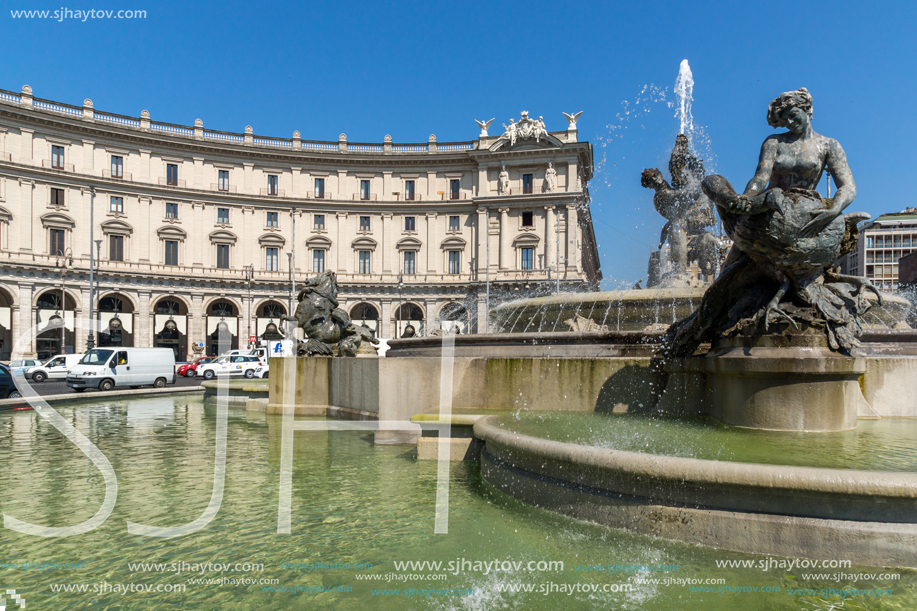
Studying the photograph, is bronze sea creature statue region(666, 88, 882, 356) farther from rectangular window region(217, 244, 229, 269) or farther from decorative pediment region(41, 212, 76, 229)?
decorative pediment region(41, 212, 76, 229)

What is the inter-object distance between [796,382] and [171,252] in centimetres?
5918

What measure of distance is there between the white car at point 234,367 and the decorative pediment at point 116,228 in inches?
1132

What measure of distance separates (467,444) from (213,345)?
2192 inches

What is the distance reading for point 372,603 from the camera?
2.76 meters

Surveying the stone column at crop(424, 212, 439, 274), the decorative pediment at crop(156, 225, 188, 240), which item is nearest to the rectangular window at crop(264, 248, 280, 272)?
the decorative pediment at crop(156, 225, 188, 240)

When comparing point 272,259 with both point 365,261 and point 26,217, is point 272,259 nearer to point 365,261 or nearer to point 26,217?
point 365,261

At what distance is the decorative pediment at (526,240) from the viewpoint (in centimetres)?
5690

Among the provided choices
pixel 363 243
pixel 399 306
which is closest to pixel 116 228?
pixel 363 243

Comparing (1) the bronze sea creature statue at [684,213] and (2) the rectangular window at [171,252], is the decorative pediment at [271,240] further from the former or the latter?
(1) the bronze sea creature statue at [684,213]

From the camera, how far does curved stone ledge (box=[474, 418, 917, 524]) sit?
8.85ft

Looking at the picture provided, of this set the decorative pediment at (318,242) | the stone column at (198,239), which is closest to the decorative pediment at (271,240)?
the decorative pediment at (318,242)

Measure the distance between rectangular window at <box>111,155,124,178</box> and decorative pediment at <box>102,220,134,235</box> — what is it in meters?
4.67

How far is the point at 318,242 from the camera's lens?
194ft

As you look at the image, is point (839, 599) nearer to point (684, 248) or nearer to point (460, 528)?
point (460, 528)
